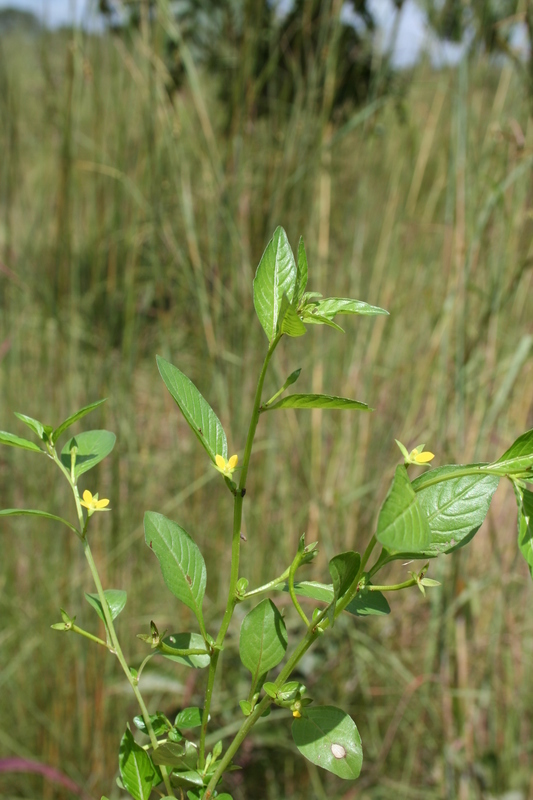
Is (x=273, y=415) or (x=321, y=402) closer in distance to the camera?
(x=321, y=402)

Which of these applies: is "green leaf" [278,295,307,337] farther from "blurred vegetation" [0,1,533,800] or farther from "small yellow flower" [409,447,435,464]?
"blurred vegetation" [0,1,533,800]

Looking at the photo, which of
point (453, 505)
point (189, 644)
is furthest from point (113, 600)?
point (453, 505)

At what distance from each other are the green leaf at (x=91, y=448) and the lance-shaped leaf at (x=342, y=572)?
4.2 inches

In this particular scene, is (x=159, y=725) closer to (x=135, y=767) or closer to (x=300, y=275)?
(x=135, y=767)

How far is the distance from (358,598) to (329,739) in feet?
0.15

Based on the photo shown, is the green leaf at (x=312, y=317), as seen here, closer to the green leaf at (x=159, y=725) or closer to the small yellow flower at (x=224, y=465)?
the small yellow flower at (x=224, y=465)

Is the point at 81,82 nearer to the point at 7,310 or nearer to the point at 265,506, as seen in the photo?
the point at 7,310

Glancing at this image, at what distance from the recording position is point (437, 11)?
1.13m

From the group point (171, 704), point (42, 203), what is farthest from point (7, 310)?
point (171, 704)

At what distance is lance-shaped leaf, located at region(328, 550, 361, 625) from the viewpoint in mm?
195

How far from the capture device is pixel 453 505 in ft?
0.71

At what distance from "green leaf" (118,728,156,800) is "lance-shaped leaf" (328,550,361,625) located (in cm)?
9

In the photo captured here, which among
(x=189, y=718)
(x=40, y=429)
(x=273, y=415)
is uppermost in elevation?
(x=40, y=429)

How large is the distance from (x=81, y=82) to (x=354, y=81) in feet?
2.22
